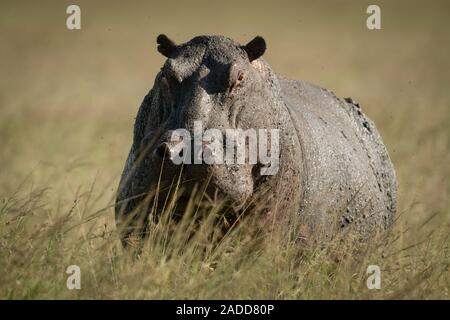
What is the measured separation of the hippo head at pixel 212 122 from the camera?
764 centimetres

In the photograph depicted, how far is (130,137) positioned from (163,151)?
15.1 meters

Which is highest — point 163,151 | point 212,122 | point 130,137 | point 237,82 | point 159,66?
point 159,66

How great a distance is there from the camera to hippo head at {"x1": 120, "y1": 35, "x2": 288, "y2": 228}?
7.64 metres

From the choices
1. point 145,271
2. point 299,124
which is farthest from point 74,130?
point 145,271

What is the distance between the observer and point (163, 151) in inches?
299

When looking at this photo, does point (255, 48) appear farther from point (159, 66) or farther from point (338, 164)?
point (159, 66)

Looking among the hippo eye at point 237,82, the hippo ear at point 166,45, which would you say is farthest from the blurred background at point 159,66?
the hippo eye at point 237,82

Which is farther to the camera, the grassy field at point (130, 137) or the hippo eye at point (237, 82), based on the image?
the hippo eye at point (237, 82)

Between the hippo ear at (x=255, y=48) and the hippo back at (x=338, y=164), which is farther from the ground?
the hippo ear at (x=255, y=48)

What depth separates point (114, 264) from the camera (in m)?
7.57

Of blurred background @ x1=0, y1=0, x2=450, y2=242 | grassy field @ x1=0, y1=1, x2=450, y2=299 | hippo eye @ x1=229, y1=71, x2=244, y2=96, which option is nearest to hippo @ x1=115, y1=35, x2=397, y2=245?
hippo eye @ x1=229, y1=71, x2=244, y2=96

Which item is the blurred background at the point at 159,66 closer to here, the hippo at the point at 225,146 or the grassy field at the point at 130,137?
the grassy field at the point at 130,137

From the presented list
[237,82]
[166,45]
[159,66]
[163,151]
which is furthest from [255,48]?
[159,66]
